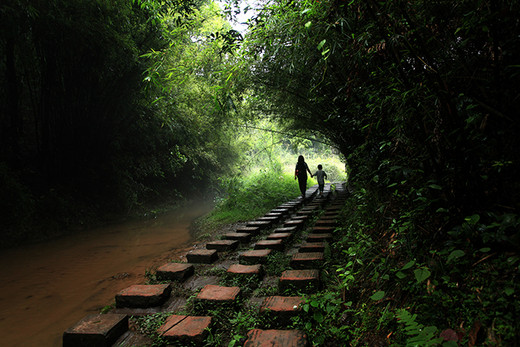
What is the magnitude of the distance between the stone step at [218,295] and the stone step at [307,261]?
74 centimetres

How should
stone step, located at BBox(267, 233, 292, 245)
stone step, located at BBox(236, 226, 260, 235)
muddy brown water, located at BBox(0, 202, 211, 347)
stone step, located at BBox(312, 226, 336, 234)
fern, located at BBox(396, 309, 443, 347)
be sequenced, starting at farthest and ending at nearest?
stone step, located at BBox(236, 226, 260, 235) < stone step, located at BBox(312, 226, 336, 234) < stone step, located at BBox(267, 233, 292, 245) < muddy brown water, located at BBox(0, 202, 211, 347) < fern, located at BBox(396, 309, 443, 347)

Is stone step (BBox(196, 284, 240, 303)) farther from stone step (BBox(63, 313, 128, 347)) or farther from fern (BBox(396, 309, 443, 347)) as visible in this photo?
Answer: fern (BBox(396, 309, 443, 347))

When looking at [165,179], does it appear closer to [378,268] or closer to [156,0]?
[156,0]

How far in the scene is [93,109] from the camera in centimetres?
711

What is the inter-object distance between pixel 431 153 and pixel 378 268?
0.88 metres

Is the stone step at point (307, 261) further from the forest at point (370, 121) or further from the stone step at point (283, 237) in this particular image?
the stone step at point (283, 237)

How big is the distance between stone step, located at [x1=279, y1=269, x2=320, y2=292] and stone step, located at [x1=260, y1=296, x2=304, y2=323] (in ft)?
0.83

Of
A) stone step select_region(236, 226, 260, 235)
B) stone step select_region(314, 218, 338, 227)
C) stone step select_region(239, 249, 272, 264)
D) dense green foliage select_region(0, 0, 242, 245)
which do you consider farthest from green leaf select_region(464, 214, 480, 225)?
stone step select_region(236, 226, 260, 235)

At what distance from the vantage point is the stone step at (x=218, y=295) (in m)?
2.04

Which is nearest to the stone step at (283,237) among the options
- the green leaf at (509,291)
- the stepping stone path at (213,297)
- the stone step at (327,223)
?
the stepping stone path at (213,297)

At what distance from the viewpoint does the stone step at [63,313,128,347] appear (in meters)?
1.67

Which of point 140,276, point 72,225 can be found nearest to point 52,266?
point 140,276

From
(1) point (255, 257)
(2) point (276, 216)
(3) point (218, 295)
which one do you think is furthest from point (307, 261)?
(2) point (276, 216)

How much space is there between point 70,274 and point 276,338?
337cm
